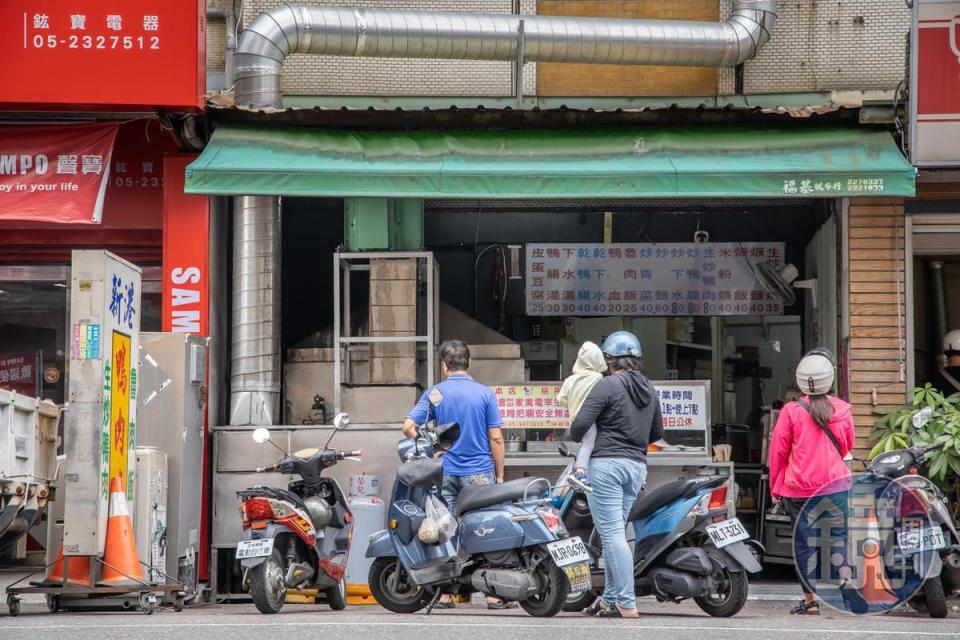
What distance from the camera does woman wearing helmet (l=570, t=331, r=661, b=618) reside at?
361 inches

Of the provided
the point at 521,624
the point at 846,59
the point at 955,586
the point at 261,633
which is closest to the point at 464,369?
the point at 521,624

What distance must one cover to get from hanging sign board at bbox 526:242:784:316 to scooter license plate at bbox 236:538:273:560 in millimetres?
5762

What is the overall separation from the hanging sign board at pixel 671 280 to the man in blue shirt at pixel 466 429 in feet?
15.1

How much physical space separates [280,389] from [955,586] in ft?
20.2

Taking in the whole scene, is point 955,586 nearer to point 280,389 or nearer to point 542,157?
point 542,157

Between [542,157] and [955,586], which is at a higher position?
[542,157]

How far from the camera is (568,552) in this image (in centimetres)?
912

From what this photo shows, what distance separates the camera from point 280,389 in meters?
13.0

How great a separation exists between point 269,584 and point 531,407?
3.34 metres

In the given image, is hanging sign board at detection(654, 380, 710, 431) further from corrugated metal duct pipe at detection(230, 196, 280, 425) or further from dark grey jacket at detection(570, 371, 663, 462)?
corrugated metal duct pipe at detection(230, 196, 280, 425)

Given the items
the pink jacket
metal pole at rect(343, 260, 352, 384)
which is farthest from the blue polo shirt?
metal pole at rect(343, 260, 352, 384)

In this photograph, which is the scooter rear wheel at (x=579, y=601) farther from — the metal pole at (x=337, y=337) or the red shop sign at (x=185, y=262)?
the red shop sign at (x=185, y=262)

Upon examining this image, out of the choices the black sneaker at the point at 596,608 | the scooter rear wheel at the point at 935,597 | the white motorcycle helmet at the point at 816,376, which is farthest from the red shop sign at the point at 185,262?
the scooter rear wheel at the point at 935,597

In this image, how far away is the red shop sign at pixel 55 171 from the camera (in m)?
12.4
